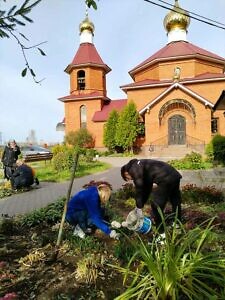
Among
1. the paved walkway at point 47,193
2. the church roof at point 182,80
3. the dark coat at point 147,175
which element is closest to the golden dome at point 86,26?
the church roof at point 182,80

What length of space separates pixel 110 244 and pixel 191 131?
A: 955 inches

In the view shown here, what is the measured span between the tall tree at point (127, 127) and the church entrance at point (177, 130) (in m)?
2.87

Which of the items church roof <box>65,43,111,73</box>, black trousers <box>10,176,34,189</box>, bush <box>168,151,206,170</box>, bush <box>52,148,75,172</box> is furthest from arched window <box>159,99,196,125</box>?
black trousers <box>10,176,34,189</box>

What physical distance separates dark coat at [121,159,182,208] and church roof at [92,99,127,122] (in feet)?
91.9

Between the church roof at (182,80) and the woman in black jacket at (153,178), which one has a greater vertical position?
the church roof at (182,80)

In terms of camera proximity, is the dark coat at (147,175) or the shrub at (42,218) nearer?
the dark coat at (147,175)

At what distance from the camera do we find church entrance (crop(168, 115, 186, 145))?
2780 centimetres

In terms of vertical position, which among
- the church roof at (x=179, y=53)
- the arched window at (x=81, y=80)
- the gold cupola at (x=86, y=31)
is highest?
the gold cupola at (x=86, y=31)

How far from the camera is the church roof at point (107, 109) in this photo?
32994 millimetres

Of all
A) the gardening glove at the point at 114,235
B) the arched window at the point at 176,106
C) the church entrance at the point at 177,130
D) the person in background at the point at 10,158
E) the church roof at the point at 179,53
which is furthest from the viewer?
the church roof at the point at 179,53

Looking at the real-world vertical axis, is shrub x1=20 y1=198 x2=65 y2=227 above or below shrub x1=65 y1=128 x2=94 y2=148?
below

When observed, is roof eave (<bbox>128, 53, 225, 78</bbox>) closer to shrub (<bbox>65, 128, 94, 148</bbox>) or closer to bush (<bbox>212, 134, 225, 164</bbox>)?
shrub (<bbox>65, 128, 94, 148</bbox>)

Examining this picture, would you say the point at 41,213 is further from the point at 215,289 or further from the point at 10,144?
the point at 10,144

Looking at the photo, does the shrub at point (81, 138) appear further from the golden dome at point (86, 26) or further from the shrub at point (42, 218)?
the shrub at point (42, 218)
